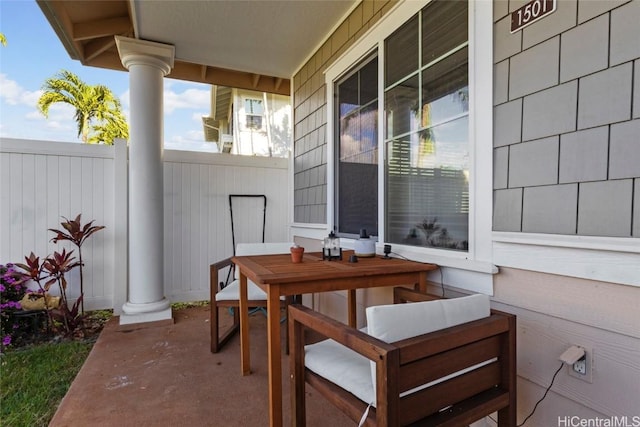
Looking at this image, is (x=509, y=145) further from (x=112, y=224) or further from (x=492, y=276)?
(x=112, y=224)

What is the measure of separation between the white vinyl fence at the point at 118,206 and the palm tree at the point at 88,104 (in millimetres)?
6155

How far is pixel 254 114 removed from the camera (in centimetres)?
793

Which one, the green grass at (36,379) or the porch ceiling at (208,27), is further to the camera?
the porch ceiling at (208,27)

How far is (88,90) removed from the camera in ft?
32.8

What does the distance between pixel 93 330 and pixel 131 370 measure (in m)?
1.27

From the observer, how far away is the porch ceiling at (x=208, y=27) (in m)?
2.74

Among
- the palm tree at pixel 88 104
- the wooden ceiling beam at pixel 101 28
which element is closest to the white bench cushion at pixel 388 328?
the wooden ceiling beam at pixel 101 28

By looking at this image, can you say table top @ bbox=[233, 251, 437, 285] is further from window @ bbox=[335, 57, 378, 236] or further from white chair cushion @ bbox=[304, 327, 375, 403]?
window @ bbox=[335, 57, 378, 236]

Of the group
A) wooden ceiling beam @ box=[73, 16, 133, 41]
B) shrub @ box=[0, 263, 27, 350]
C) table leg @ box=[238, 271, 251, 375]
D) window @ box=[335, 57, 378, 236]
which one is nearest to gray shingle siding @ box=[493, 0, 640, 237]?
window @ box=[335, 57, 378, 236]

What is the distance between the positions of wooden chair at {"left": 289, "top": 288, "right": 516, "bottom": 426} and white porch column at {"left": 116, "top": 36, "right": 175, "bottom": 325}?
2.57 metres

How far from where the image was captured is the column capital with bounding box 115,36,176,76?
3.23 metres

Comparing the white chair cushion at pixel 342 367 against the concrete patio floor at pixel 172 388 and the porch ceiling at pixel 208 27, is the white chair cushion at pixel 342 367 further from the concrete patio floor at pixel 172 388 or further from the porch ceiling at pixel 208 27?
the porch ceiling at pixel 208 27

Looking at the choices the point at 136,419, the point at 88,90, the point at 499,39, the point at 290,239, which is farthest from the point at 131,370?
the point at 88,90

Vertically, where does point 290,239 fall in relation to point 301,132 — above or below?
below
